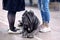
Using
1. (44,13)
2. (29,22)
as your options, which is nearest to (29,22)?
(29,22)

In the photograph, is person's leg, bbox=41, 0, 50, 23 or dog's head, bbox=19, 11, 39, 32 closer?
dog's head, bbox=19, 11, 39, 32

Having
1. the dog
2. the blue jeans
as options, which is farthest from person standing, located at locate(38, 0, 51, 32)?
the dog

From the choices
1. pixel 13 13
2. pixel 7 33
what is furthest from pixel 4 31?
pixel 13 13

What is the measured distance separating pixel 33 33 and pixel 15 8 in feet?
1.76

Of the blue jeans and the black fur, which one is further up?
the blue jeans

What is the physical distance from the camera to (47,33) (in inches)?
142

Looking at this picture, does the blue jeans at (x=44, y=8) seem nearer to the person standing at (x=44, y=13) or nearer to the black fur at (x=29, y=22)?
the person standing at (x=44, y=13)

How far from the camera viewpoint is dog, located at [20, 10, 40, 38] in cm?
328

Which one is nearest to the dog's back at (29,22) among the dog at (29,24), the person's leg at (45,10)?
the dog at (29,24)

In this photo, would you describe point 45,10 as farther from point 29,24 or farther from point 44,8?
point 29,24

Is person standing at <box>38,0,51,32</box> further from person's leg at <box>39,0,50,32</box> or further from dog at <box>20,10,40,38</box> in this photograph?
dog at <box>20,10,40,38</box>

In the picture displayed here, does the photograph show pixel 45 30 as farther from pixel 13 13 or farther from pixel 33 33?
pixel 13 13

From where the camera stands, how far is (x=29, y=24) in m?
3.28

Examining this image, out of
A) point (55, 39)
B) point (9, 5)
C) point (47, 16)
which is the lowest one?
point (55, 39)
